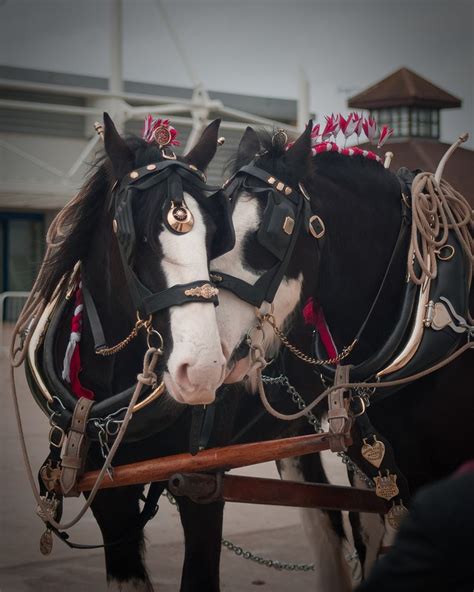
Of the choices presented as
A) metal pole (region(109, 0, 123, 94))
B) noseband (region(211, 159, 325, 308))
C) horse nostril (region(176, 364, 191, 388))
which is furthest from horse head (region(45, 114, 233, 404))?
metal pole (region(109, 0, 123, 94))

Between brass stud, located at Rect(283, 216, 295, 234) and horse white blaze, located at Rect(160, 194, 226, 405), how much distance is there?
1.04 ft

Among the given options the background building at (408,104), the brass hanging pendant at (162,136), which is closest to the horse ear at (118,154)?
the brass hanging pendant at (162,136)

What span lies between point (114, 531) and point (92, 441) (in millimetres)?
324

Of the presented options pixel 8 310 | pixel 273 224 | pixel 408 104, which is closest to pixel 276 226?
pixel 273 224

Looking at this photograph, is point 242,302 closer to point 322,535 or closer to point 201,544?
point 201,544

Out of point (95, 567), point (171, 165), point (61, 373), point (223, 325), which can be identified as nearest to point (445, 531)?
point (223, 325)

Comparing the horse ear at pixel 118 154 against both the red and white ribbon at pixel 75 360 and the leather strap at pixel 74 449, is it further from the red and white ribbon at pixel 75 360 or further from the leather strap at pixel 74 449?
the leather strap at pixel 74 449

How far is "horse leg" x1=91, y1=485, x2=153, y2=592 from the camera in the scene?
10.9 feet

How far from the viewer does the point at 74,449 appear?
10.3ft

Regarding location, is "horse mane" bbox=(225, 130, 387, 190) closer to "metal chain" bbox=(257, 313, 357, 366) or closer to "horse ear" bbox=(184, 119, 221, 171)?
"horse ear" bbox=(184, 119, 221, 171)

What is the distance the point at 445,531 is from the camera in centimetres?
157

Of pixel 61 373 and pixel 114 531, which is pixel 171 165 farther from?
pixel 114 531

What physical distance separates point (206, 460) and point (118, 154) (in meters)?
0.96

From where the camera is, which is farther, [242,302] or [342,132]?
[342,132]
